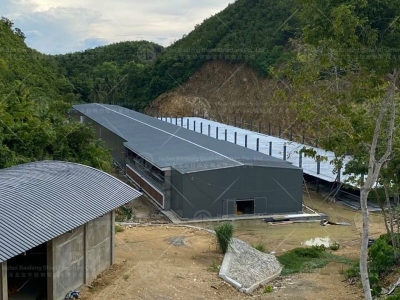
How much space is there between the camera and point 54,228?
37.0 feet

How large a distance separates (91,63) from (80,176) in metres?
77.4

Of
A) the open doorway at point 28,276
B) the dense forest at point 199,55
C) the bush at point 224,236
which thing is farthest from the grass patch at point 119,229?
the dense forest at point 199,55

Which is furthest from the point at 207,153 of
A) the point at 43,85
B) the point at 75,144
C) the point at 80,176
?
the point at 43,85

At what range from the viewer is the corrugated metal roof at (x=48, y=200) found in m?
10.7

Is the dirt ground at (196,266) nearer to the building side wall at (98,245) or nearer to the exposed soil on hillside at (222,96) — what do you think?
the building side wall at (98,245)

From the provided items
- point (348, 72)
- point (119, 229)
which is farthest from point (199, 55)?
point (348, 72)

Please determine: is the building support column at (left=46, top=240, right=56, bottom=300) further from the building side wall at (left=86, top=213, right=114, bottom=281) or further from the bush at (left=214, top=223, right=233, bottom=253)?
the bush at (left=214, top=223, right=233, bottom=253)

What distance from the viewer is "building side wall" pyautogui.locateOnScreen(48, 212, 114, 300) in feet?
39.5

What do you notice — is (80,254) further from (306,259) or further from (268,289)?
(306,259)

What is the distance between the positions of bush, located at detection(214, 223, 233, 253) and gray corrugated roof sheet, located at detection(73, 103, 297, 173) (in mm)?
6694

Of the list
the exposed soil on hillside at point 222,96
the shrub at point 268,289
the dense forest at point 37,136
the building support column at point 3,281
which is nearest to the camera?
the building support column at point 3,281

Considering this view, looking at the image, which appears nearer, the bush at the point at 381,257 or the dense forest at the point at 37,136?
the bush at the point at 381,257

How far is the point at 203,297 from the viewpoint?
505 inches

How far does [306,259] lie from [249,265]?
2.74 metres
